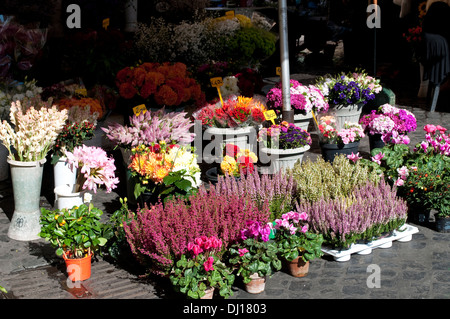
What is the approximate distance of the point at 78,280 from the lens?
4.77 metres

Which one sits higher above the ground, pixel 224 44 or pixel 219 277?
pixel 224 44

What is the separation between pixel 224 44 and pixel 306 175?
136 inches

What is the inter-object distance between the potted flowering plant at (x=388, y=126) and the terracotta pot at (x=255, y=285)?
302 cm

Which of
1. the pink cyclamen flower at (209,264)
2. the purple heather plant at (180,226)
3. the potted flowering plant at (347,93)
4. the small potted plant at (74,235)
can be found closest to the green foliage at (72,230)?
the small potted plant at (74,235)

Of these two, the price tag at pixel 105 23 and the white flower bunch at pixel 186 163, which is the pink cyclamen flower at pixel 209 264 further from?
the price tag at pixel 105 23

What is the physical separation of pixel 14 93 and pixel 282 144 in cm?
307

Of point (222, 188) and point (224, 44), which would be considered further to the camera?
point (224, 44)

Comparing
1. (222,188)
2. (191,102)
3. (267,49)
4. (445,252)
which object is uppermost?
(267,49)

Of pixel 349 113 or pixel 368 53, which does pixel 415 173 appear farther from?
pixel 368 53

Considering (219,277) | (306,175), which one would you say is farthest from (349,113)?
(219,277)

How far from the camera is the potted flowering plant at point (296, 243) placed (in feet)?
15.4

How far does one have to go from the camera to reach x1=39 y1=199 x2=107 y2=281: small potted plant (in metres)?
4.65

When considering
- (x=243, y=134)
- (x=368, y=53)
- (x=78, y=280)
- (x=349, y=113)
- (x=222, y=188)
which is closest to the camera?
(x=78, y=280)

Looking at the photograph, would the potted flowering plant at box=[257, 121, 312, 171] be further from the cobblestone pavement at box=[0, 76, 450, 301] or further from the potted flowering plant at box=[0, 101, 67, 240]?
the potted flowering plant at box=[0, 101, 67, 240]
